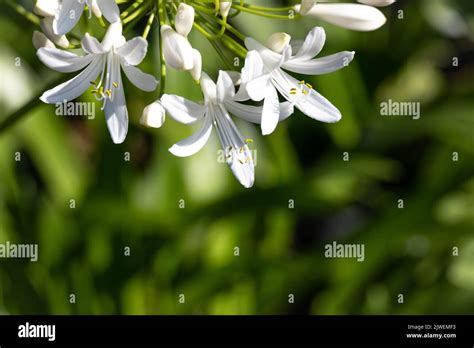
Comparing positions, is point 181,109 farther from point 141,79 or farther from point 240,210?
point 240,210

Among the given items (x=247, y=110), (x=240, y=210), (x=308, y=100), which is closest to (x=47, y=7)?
(x=247, y=110)

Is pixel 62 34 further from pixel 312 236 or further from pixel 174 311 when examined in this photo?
pixel 312 236

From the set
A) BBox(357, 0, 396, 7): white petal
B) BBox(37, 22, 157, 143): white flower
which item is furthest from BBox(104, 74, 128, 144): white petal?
BBox(357, 0, 396, 7): white petal

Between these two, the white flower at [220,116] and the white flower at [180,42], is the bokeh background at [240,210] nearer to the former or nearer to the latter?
the white flower at [220,116]

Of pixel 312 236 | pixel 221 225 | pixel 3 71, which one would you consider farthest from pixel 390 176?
pixel 3 71

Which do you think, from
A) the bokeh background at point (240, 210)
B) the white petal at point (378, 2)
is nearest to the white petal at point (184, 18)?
the white petal at point (378, 2)

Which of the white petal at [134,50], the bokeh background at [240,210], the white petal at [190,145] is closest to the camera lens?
the white petal at [134,50]
